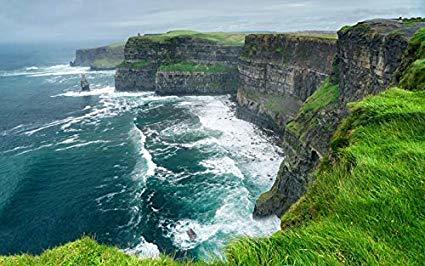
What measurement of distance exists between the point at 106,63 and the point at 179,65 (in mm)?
90446

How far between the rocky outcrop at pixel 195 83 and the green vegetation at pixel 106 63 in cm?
8508

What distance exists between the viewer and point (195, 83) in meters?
112

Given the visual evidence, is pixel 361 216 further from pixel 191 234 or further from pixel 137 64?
pixel 137 64

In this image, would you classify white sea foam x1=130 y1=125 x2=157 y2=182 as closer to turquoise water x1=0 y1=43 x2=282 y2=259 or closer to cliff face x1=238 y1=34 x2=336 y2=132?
turquoise water x1=0 y1=43 x2=282 y2=259

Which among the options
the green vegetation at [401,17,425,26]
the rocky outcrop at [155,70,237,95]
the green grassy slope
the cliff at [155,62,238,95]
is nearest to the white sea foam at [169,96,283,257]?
the green grassy slope

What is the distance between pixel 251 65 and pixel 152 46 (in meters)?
45.0

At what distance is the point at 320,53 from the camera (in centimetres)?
6825

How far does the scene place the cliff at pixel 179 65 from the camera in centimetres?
11175

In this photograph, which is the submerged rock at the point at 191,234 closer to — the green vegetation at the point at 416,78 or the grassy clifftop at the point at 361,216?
the green vegetation at the point at 416,78

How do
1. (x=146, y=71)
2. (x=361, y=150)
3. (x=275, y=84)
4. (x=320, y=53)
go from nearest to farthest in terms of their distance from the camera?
1. (x=361, y=150)
2. (x=320, y=53)
3. (x=275, y=84)
4. (x=146, y=71)

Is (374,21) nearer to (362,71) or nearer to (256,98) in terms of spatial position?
(362,71)

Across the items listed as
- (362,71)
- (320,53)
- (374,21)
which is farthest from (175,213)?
(320,53)

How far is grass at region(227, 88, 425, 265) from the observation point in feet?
17.7

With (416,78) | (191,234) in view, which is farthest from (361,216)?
(191,234)
